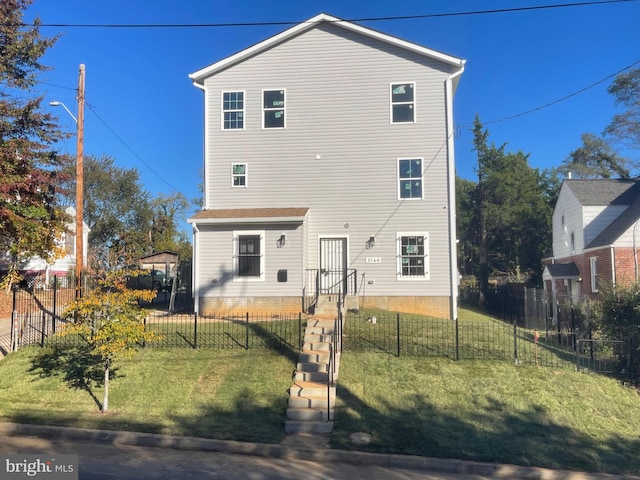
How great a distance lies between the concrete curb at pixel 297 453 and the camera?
6785 mm

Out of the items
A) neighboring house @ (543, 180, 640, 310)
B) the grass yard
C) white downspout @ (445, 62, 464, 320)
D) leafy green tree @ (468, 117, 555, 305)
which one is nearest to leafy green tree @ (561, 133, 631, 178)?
leafy green tree @ (468, 117, 555, 305)

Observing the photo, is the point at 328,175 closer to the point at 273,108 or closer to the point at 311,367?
the point at 273,108

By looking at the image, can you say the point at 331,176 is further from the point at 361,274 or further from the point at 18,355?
the point at 18,355

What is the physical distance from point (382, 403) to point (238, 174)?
11.0m

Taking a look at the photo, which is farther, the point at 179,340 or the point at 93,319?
the point at 179,340

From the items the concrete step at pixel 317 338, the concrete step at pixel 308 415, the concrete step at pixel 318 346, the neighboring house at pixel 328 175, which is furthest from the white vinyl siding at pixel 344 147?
the concrete step at pixel 308 415

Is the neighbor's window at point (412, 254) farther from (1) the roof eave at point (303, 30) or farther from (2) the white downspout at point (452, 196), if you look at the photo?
(1) the roof eave at point (303, 30)

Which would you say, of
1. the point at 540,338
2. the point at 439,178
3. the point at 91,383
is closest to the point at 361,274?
the point at 439,178

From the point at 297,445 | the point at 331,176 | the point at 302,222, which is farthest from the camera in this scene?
the point at 331,176

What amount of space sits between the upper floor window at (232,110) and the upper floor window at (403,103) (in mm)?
5546

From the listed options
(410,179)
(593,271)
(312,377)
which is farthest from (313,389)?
(593,271)

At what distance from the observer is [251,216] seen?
1614cm

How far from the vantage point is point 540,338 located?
1469cm

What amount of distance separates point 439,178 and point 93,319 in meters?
12.0
